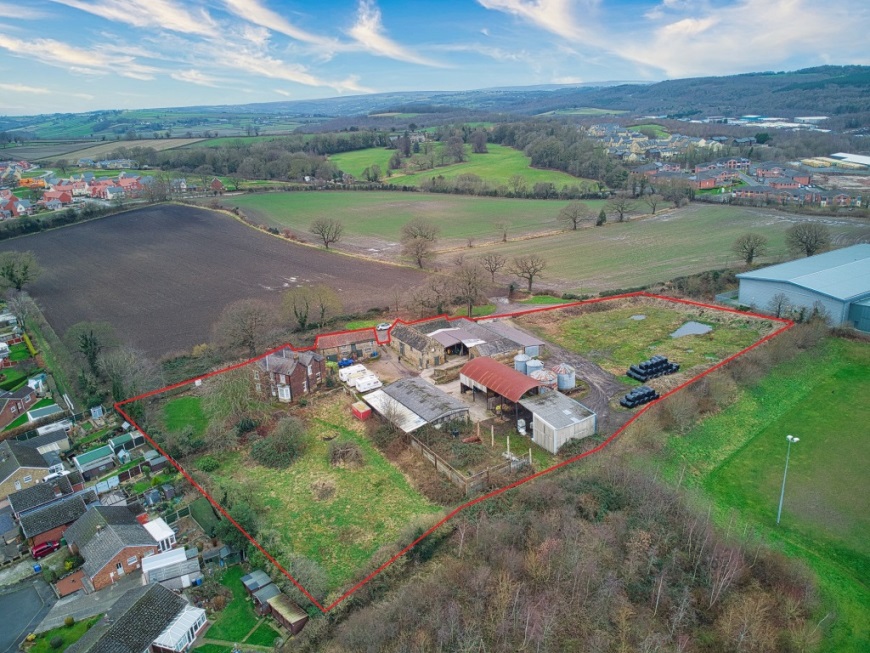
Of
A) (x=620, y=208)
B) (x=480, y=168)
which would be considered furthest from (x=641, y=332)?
(x=480, y=168)

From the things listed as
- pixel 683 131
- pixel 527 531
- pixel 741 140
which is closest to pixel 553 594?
pixel 527 531

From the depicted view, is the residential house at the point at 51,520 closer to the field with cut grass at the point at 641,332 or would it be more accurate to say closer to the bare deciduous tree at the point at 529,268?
the field with cut grass at the point at 641,332

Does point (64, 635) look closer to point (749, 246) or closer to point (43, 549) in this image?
point (43, 549)

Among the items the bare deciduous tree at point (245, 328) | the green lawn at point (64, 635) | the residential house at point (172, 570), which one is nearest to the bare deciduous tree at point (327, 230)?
the bare deciduous tree at point (245, 328)

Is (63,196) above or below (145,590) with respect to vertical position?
above

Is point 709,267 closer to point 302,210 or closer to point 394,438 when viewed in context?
point 394,438

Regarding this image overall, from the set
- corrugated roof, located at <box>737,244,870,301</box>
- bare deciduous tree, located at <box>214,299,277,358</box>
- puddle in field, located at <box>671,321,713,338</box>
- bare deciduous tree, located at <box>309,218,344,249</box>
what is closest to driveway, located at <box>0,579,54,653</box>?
bare deciduous tree, located at <box>214,299,277,358</box>
